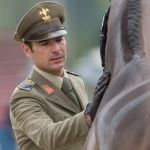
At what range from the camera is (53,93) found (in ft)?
6.02

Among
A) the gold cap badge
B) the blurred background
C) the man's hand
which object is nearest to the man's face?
the gold cap badge

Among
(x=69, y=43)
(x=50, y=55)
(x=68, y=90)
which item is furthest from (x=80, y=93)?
(x=69, y=43)

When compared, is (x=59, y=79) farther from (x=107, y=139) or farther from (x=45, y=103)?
(x=107, y=139)

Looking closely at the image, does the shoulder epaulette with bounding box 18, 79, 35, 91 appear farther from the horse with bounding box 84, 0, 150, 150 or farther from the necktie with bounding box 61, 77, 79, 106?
the horse with bounding box 84, 0, 150, 150

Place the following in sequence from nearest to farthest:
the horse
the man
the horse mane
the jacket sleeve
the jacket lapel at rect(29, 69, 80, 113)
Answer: the horse
the horse mane
the jacket sleeve
the man
the jacket lapel at rect(29, 69, 80, 113)

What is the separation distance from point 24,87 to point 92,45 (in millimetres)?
2120

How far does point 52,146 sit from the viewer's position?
5.42ft

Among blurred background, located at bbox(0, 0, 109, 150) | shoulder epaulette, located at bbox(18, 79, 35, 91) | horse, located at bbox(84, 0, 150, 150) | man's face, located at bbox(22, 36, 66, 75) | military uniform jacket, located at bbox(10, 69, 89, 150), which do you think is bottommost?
blurred background, located at bbox(0, 0, 109, 150)

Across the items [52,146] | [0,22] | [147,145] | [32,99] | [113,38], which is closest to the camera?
[147,145]

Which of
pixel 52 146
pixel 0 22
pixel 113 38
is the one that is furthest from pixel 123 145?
pixel 0 22

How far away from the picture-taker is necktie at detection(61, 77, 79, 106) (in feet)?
6.03

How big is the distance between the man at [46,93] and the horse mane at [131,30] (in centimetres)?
68

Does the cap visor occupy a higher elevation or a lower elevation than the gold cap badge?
lower

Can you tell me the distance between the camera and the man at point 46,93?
167cm
